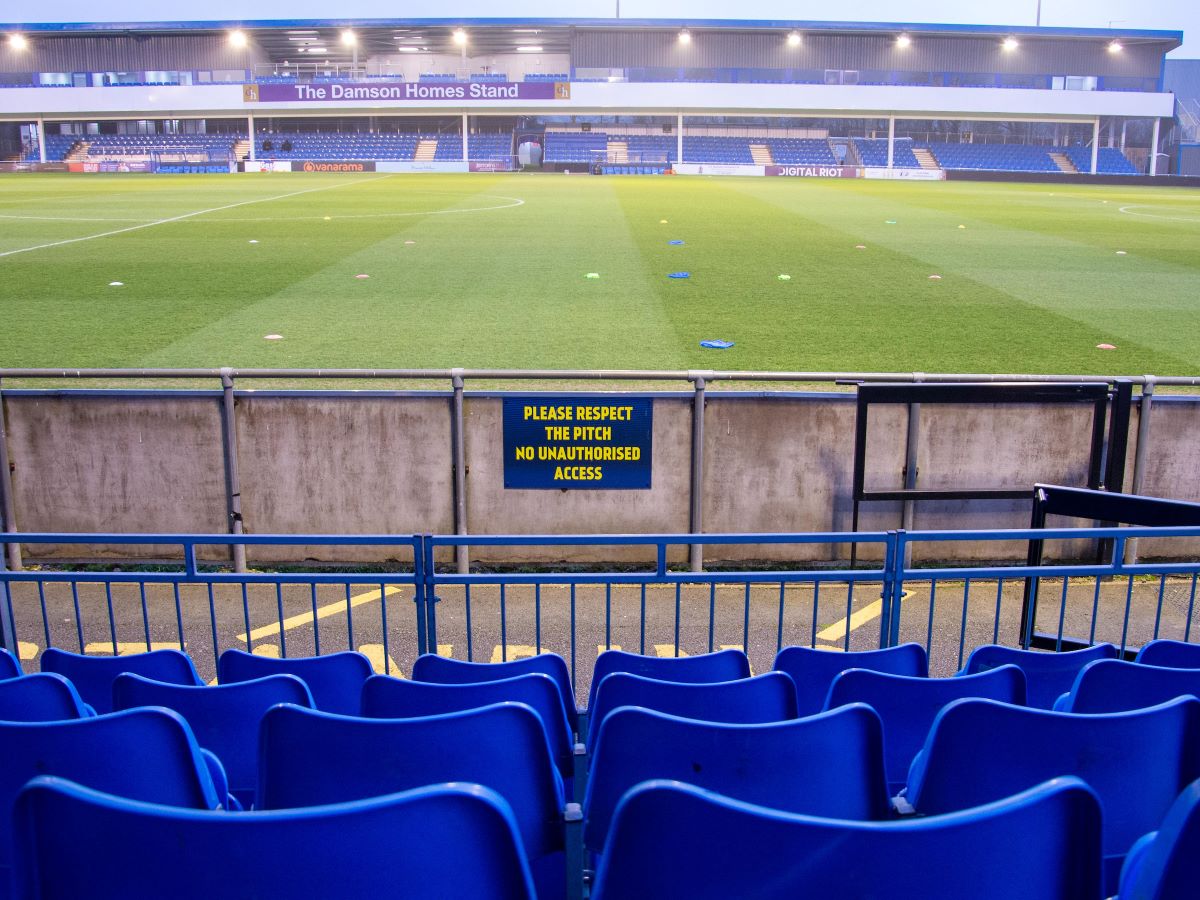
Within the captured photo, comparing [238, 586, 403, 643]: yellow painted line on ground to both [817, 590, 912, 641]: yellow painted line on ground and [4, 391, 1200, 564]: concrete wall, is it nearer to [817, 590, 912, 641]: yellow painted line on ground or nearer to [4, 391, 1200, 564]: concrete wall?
[4, 391, 1200, 564]: concrete wall

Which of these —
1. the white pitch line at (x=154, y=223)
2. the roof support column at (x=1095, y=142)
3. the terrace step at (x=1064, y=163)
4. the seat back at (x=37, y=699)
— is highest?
the roof support column at (x=1095, y=142)

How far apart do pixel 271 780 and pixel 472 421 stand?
6.16 m

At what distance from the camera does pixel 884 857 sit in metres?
1.81

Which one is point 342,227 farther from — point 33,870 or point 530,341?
point 33,870

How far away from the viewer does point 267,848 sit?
178 cm

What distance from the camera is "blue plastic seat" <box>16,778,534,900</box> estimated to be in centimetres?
179

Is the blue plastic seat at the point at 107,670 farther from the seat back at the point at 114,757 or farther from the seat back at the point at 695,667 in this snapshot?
the seat back at the point at 695,667

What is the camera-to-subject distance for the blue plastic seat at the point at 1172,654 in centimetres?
406

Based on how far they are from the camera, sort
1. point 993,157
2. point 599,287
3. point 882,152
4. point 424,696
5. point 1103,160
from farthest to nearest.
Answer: point 1103,160
point 882,152
point 993,157
point 599,287
point 424,696

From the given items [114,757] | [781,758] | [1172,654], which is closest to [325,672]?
[114,757]

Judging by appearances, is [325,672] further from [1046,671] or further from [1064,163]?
[1064,163]

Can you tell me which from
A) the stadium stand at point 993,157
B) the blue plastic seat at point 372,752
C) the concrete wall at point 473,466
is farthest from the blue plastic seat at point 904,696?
the stadium stand at point 993,157

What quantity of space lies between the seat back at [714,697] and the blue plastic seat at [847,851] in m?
1.36

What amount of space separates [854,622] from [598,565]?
2.30 m
